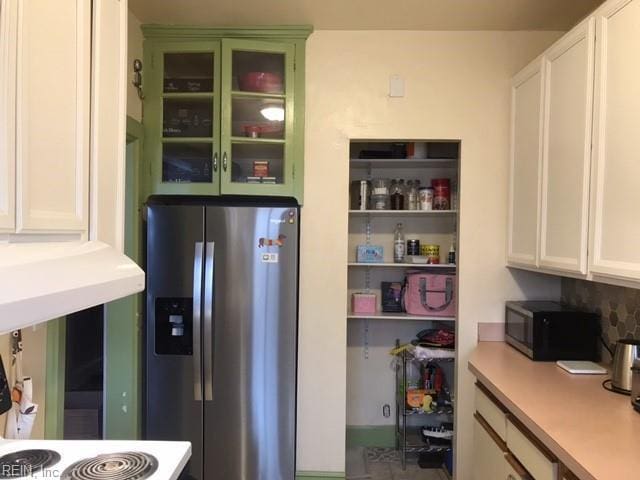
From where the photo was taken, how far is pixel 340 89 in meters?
2.61

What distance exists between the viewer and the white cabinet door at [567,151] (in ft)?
5.82

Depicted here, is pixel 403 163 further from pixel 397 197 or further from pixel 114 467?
pixel 114 467

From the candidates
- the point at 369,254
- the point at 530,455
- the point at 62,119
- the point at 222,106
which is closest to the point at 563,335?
the point at 530,455

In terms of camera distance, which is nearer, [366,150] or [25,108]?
[25,108]

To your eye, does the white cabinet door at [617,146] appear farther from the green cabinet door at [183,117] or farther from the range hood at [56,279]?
the green cabinet door at [183,117]

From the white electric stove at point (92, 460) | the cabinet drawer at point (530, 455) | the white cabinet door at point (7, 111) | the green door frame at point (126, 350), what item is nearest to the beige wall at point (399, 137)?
the cabinet drawer at point (530, 455)

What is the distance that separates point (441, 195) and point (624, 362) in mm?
1478

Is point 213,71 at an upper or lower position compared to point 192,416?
upper

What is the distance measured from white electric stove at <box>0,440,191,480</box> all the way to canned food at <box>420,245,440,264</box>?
2026 mm

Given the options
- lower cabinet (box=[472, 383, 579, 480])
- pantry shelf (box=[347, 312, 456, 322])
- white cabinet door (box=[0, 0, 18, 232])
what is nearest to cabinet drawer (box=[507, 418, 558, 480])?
lower cabinet (box=[472, 383, 579, 480])

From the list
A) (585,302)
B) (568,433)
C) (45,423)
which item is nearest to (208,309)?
(45,423)

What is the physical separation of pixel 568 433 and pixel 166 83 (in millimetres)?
2529

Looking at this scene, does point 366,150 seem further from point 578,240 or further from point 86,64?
point 86,64

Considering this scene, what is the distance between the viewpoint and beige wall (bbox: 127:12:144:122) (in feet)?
8.05
